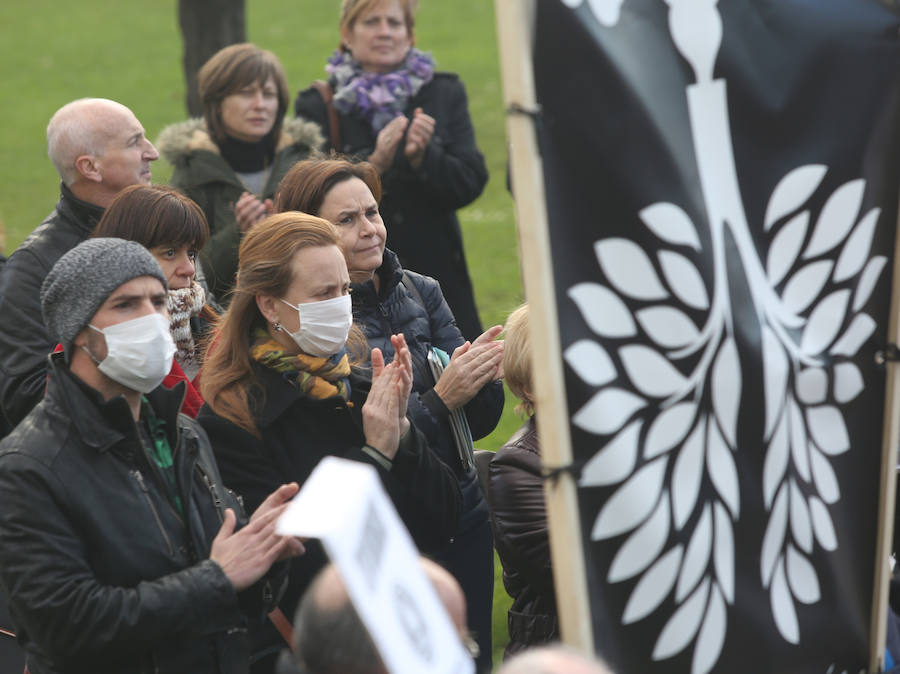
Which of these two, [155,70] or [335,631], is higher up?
[155,70]

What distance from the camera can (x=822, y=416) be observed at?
306 cm

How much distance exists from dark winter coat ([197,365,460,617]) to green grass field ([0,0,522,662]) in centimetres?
692

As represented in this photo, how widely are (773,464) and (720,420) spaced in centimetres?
19

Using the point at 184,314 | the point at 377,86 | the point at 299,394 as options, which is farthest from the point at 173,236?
the point at 377,86

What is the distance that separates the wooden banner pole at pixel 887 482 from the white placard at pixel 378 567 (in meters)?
1.32

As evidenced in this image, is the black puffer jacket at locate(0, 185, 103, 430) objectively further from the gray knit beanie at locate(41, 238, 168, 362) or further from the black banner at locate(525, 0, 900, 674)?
the black banner at locate(525, 0, 900, 674)

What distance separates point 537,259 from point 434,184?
4.14m

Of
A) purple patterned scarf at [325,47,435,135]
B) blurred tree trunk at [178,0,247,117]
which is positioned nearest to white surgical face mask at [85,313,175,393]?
purple patterned scarf at [325,47,435,135]

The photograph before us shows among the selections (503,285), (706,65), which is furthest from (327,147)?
(503,285)

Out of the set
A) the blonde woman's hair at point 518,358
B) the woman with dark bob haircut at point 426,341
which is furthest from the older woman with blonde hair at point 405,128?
the blonde woman's hair at point 518,358

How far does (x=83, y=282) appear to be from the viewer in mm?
3219

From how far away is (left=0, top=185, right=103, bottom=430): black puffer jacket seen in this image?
4121 millimetres

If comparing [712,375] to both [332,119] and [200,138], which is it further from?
[332,119]

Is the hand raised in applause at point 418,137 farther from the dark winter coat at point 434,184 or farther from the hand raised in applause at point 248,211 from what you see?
the hand raised in applause at point 248,211
